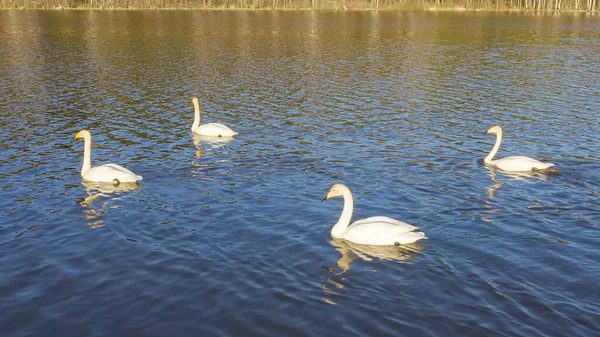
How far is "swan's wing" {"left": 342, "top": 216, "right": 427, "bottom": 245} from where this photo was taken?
14.5 meters

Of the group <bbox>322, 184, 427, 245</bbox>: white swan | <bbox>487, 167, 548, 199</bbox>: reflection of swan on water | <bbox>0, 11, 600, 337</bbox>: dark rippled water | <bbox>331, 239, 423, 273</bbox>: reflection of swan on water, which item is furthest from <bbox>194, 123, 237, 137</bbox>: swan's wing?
<bbox>331, 239, 423, 273</bbox>: reflection of swan on water

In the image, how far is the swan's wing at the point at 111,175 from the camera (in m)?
19.2

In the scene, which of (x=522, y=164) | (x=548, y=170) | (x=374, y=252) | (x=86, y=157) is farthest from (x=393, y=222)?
(x=86, y=157)

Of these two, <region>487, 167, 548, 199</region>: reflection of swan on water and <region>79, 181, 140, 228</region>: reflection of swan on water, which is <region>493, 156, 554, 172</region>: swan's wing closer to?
<region>487, 167, 548, 199</region>: reflection of swan on water

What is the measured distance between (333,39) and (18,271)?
57.8 m

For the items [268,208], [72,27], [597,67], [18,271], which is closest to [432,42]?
[597,67]

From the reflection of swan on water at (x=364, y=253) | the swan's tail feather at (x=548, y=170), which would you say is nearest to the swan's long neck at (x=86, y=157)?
the reflection of swan on water at (x=364, y=253)

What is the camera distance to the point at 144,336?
436 inches

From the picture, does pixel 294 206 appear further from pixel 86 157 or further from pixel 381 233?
pixel 86 157

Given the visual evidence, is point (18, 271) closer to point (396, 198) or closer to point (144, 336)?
point (144, 336)

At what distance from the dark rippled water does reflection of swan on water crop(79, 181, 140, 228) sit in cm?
10

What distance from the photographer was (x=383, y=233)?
1457 centimetres

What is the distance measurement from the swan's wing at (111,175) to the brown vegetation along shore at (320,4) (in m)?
96.1

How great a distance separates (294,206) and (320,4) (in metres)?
104
